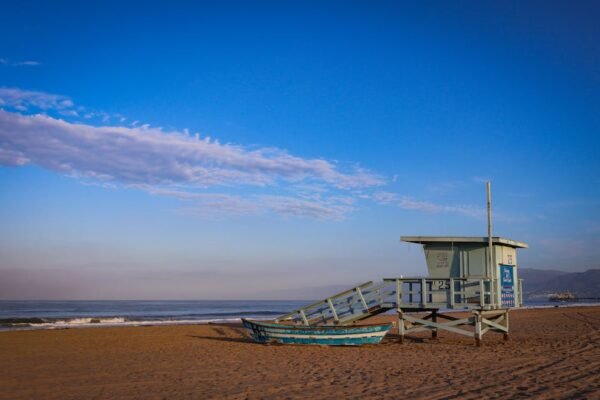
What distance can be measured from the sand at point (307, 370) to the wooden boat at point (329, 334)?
0.94ft

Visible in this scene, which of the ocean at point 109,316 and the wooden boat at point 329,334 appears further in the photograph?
the ocean at point 109,316

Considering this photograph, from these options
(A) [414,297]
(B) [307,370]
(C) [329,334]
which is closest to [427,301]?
(A) [414,297]

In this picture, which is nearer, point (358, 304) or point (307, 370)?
point (307, 370)

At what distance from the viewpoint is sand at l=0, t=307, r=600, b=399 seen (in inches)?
416

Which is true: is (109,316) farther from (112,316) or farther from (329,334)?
(329,334)

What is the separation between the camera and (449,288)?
18.5 m

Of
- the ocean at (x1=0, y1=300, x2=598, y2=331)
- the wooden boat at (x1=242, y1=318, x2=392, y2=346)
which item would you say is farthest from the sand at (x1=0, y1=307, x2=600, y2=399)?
the ocean at (x1=0, y1=300, x2=598, y2=331)

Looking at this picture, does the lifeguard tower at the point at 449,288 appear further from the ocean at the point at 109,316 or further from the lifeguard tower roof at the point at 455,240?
the ocean at the point at 109,316

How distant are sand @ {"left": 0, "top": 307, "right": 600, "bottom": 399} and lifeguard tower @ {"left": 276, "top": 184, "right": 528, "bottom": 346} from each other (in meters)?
1.17

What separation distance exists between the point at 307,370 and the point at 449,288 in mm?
7114

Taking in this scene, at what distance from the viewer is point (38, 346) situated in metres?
21.3

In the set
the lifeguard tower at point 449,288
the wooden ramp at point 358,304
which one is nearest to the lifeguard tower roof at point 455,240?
the lifeguard tower at point 449,288

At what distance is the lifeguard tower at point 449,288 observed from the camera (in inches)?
725

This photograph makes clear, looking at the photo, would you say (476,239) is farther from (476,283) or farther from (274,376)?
(274,376)
